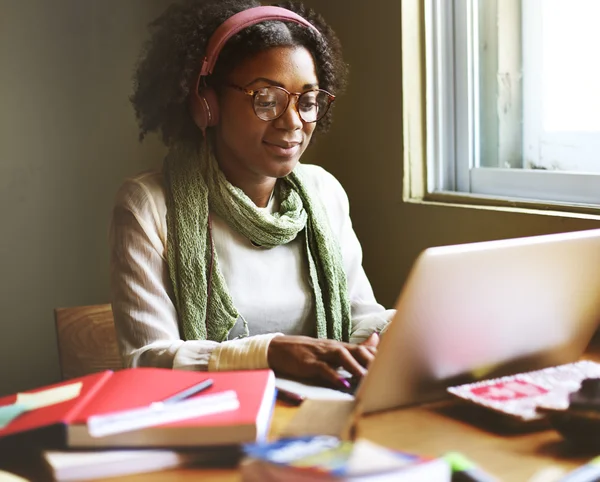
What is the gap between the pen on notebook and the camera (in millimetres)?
833

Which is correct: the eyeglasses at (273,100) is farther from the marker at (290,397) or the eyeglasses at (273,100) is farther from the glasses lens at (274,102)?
the marker at (290,397)

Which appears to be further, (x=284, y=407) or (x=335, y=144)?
(x=335, y=144)

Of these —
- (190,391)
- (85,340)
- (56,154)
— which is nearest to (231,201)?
(85,340)

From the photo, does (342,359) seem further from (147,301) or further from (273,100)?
(273,100)

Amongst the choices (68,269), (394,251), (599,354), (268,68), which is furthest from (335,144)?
(599,354)

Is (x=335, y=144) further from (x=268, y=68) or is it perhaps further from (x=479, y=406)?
(x=479, y=406)

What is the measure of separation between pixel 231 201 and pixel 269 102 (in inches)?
8.7

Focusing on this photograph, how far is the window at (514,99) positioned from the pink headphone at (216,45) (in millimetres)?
512

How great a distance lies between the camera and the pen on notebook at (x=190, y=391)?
833 millimetres

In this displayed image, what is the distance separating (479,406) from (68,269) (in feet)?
6.32

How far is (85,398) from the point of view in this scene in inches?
33.2

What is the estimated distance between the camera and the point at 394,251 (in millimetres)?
2068

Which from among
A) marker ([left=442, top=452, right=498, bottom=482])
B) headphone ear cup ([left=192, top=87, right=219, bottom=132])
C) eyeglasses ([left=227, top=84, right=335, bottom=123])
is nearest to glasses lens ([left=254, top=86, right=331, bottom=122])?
eyeglasses ([left=227, top=84, right=335, bottom=123])

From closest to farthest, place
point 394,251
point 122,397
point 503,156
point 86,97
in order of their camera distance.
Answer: point 122,397 < point 503,156 < point 394,251 < point 86,97
